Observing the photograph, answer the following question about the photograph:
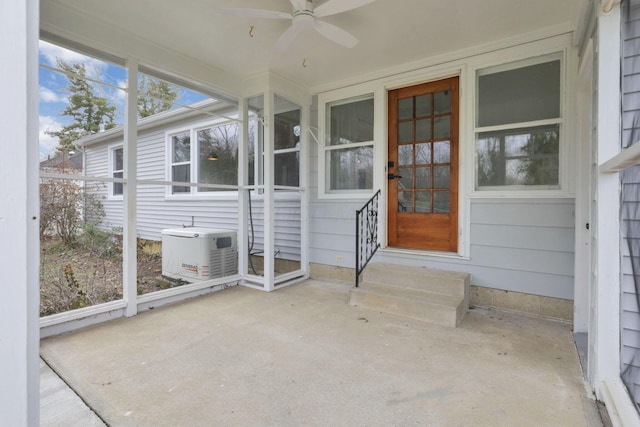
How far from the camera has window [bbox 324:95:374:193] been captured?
14.1 ft

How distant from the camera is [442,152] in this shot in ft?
12.4

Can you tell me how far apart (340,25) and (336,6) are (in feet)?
2.10

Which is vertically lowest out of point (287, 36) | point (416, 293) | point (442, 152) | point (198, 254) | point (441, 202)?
point (416, 293)

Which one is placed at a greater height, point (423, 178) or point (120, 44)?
point (120, 44)

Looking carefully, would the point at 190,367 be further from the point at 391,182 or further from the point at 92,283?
the point at 391,182

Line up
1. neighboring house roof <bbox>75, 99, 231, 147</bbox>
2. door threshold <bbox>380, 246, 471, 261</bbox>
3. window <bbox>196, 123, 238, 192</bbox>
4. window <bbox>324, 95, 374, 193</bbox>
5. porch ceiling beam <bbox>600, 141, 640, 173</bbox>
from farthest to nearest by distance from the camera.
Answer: window <bbox>196, 123, 238, 192</bbox> < neighboring house roof <bbox>75, 99, 231, 147</bbox> < window <bbox>324, 95, 374, 193</bbox> < door threshold <bbox>380, 246, 471, 261</bbox> < porch ceiling beam <bbox>600, 141, 640, 173</bbox>

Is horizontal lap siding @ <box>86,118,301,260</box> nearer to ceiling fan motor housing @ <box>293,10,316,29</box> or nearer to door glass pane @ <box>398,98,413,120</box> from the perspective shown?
door glass pane @ <box>398,98,413,120</box>

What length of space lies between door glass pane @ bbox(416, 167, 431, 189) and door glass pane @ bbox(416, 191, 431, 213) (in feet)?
0.28

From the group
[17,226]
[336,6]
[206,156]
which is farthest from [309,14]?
[206,156]

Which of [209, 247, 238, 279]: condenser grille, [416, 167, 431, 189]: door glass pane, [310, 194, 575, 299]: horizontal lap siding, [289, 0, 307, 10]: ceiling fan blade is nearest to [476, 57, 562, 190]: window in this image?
[310, 194, 575, 299]: horizontal lap siding

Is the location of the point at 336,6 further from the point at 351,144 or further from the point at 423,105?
the point at 351,144

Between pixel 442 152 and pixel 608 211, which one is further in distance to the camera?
pixel 442 152

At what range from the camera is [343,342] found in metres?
2.65

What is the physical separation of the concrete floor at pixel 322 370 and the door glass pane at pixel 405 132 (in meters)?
2.18
